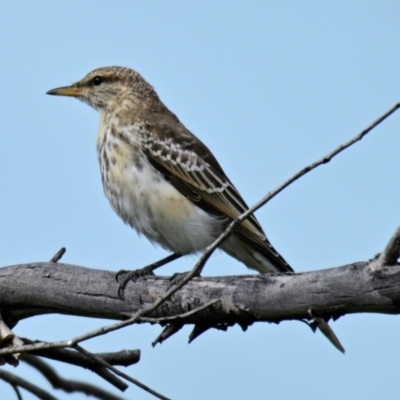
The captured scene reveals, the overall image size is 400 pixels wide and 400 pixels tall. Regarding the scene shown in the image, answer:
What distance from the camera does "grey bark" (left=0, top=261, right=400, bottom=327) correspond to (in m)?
5.30

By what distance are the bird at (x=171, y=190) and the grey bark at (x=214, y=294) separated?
3.36ft

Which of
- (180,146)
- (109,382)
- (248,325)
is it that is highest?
(180,146)

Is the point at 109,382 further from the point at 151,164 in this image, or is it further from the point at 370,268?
the point at 151,164

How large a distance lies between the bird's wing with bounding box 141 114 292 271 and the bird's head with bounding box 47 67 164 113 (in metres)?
0.57

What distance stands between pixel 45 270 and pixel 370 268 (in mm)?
2560

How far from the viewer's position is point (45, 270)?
21.7 ft

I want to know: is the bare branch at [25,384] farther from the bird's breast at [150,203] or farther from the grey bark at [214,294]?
the bird's breast at [150,203]

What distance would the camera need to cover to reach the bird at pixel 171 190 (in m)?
7.96

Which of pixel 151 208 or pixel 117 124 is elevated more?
pixel 117 124

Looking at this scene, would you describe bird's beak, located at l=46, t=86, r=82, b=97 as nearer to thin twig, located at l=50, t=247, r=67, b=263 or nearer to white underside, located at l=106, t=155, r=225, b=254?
white underside, located at l=106, t=155, r=225, b=254

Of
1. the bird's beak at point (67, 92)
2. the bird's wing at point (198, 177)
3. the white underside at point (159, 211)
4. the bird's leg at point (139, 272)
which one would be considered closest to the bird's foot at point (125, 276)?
the bird's leg at point (139, 272)

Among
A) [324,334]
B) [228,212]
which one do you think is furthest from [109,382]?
[228,212]

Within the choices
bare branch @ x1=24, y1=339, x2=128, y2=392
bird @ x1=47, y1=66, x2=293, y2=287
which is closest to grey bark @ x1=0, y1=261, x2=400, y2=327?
bare branch @ x1=24, y1=339, x2=128, y2=392

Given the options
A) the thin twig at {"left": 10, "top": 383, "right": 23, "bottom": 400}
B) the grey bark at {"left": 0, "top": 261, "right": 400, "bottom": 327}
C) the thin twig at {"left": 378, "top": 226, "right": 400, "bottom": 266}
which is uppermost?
the thin twig at {"left": 378, "top": 226, "right": 400, "bottom": 266}
